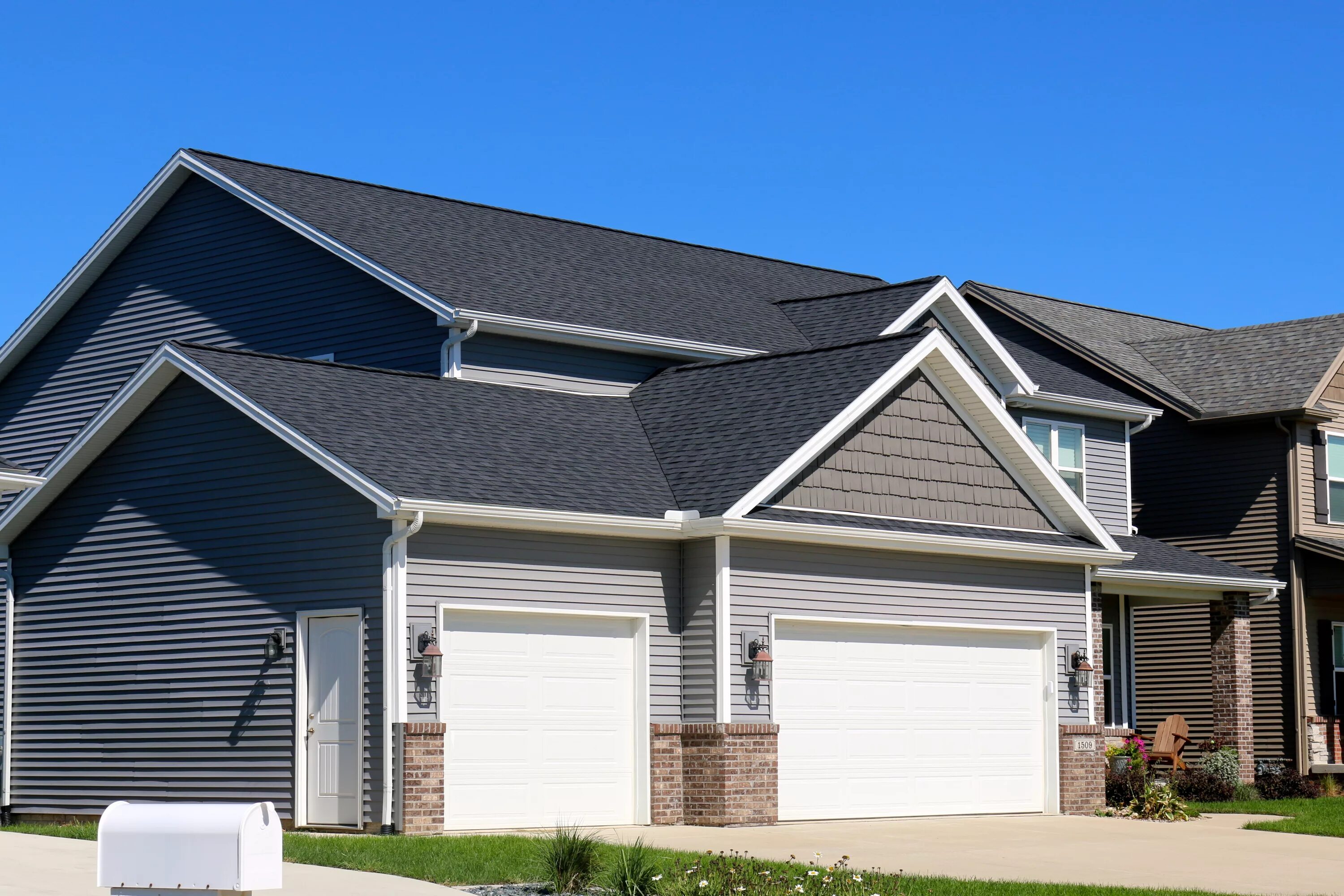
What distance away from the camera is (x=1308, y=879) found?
15.7 m

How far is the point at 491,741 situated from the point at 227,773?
9.67ft

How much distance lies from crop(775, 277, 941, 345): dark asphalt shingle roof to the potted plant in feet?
23.1

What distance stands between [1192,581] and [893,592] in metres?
8.33

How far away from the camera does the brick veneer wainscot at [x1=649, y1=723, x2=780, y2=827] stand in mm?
19969

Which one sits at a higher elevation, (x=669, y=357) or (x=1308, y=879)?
(x=669, y=357)

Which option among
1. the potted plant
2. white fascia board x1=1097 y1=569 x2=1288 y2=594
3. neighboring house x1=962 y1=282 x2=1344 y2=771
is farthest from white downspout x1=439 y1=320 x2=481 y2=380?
neighboring house x1=962 y1=282 x2=1344 y2=771

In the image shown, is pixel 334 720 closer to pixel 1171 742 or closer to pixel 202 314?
pixel 202 314

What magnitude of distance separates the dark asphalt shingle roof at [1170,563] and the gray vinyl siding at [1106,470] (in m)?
0.36

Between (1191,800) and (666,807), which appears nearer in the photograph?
(666,807)

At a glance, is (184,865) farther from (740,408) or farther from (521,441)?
(740,408)

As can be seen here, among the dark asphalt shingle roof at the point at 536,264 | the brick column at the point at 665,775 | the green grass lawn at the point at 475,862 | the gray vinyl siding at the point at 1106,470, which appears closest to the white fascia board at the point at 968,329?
the dark asphalt shingle roof at the point at 536,264

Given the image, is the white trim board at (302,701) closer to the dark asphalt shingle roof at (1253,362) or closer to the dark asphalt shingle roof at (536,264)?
the dark asphalt shingle roof at (536,264)

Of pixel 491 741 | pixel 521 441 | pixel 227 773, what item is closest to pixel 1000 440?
pixel 521 441

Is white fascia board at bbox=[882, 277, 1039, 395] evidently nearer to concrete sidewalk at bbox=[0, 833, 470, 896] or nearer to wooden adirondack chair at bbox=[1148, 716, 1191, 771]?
wooden adirondack chair at bbox=[1148, 716, 1191, 771]
